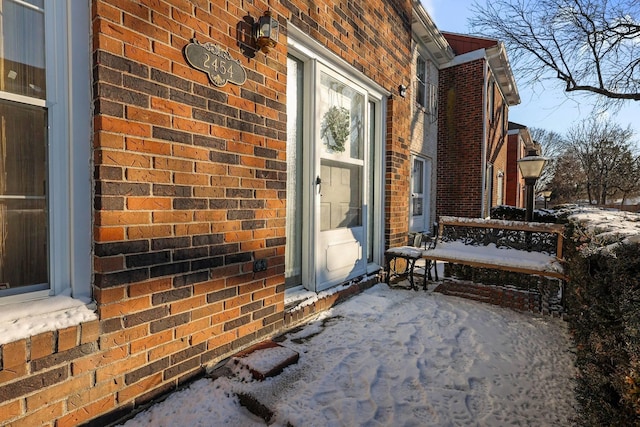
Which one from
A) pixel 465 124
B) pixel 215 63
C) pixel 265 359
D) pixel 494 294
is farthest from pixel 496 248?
pixel 465 124

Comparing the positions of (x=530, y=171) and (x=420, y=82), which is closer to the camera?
(x=530, y=171)

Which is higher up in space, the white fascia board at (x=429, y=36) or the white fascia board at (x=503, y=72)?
the white fascia board at (x=503, y=72)

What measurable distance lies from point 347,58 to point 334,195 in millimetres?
1459

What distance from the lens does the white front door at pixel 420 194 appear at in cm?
835

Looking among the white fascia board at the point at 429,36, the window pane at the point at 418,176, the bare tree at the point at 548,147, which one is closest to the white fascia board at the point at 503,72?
the white fascia board at the point at 429,36

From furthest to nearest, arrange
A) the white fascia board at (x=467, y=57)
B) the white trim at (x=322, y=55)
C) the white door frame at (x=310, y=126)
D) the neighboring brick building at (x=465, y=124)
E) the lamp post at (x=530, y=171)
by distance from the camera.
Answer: the neighboring brick building at (x=465, y=124)
the white fascia board at (x=467, y=57)
the lamp post at (x=530, y=171)
the white door frame at (x=310, y=126)
the white trim at (x=322, y=55)

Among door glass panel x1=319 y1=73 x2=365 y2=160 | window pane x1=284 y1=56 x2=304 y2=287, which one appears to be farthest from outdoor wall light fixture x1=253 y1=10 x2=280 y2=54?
door glass panel x1=319 y1=73 x2=365 y2=160

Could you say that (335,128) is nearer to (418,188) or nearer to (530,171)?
(530,171)

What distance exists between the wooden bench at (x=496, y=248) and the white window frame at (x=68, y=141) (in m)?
3.49

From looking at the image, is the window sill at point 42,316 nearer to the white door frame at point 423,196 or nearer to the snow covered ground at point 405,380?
the snow covered ground at point 405,380

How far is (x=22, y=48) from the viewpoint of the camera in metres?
1.54

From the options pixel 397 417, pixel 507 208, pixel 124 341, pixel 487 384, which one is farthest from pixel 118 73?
pixel 507 208

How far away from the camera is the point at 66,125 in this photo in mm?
1647

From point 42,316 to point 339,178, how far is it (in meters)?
2.84
